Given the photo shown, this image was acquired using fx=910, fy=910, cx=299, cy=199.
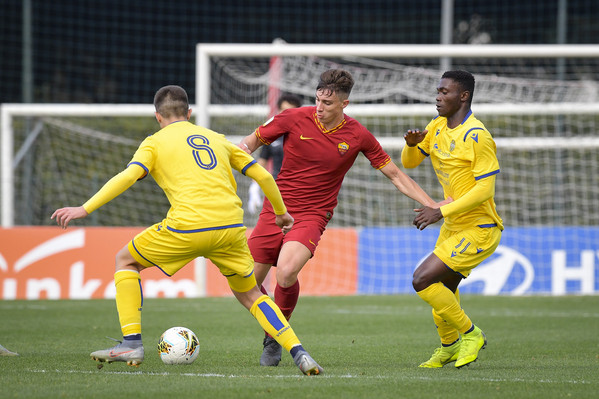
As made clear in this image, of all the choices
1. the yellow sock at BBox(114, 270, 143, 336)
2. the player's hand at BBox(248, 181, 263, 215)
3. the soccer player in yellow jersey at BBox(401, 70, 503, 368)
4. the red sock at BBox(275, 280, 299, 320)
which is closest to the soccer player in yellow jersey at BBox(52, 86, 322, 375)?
the yellow sock at BBox(114, 270, 143, 336)

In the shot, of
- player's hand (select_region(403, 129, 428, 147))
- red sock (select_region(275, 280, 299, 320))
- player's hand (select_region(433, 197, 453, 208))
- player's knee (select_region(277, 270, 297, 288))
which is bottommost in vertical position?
red sock (select_region(275, 280, 299, 320))

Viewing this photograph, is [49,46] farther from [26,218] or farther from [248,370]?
[248,370]

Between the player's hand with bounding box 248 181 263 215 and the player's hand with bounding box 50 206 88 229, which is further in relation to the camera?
the player's hand with bounding box 248 181 263 215

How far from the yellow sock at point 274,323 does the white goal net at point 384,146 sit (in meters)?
7.31

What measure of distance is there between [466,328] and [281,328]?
155cm

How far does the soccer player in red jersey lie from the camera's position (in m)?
7.11

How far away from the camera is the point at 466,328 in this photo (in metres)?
6.88

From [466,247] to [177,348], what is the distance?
7.46 ft

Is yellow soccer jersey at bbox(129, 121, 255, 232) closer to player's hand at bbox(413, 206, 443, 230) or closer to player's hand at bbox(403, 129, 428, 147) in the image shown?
player's hand at bbox(413, 206, 443, 230)


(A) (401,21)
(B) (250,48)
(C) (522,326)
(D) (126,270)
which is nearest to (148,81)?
(A) (401,21)

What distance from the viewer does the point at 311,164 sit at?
7191 mm

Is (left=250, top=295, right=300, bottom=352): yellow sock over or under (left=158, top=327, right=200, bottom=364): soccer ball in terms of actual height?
over

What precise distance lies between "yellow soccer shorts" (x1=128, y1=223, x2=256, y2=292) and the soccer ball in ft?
2.05

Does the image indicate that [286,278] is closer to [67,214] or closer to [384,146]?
[67,214]
